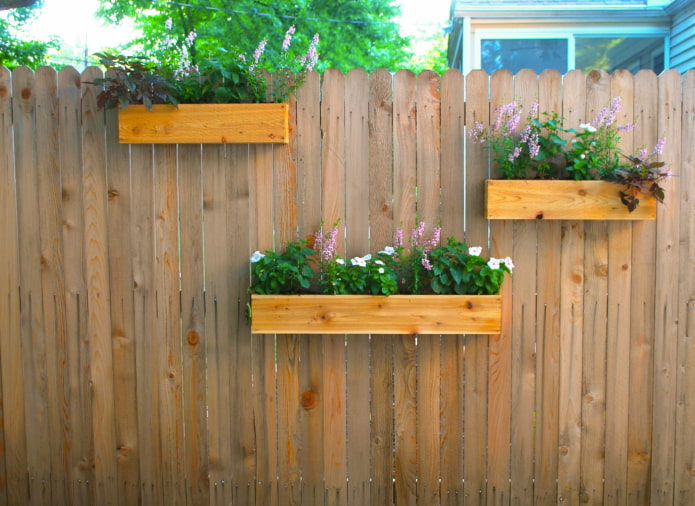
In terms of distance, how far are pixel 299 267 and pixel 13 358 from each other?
1351 millimetres

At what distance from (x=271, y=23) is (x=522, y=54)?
537 cm

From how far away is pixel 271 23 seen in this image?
12.0 m

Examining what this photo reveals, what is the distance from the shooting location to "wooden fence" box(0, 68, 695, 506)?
290cm

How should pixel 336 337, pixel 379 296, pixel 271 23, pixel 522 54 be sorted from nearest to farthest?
1. pixel 379 296
2. pixel 336 337
3. pixel 522 54
4. pixel 271 23

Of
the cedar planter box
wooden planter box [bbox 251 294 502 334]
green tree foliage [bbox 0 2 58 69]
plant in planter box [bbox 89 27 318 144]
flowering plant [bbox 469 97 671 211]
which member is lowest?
wooden planter box [bbox 251 294 502 334]

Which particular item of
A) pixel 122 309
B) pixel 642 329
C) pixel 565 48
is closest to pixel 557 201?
pixel 642 329

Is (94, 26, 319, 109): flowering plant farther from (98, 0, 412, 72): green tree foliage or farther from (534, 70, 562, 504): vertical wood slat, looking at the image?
(98, 0, 412, 72): green tree foliage

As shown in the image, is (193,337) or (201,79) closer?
(201,79)

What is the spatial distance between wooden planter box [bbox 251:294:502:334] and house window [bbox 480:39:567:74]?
6.07 m

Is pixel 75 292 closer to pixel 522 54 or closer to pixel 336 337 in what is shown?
pixel 336 337

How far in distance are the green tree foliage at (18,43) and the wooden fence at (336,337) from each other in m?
8.53

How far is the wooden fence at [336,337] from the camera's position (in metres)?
2.90

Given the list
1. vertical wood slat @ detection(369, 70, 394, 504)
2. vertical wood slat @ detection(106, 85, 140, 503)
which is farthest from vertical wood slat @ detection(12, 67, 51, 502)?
vertical wood slat @ detection(369, 70, 394, 504)

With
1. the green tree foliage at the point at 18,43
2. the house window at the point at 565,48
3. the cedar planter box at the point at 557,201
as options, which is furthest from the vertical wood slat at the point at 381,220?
the green tree foliage at the point at 18,43
